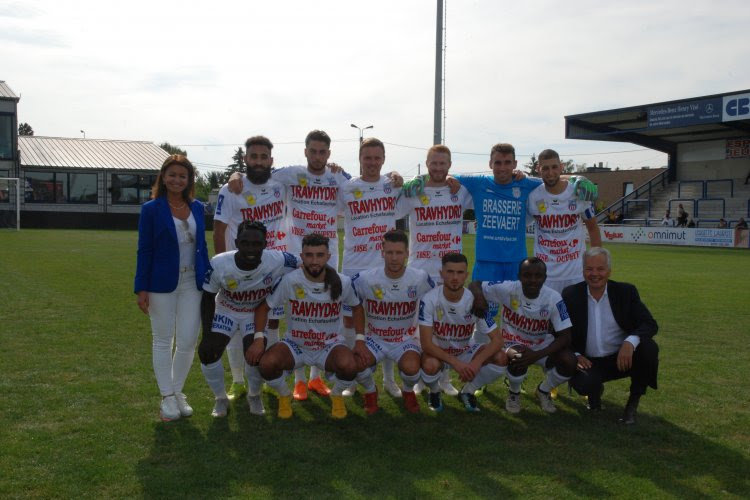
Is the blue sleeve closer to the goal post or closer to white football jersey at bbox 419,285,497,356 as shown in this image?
white football jersey at bbox 419,285,497,356

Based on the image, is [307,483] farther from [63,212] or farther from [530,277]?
[63,212]

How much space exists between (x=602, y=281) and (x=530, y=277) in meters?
0.54

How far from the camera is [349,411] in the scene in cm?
510

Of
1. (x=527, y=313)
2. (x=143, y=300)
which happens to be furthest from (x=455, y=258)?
(x=143, y=300)

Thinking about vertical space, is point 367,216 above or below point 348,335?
above

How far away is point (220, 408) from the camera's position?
493 cm

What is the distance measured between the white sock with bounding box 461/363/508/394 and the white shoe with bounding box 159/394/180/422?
2120 mm

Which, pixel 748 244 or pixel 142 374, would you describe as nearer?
pixel 142 374

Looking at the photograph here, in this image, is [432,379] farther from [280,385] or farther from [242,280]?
[242,280]

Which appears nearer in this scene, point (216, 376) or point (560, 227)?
point (216, 376)

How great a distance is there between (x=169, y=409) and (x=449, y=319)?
6.95ft

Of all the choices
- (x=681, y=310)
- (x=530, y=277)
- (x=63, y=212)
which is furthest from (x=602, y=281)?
(x=63, y=212)

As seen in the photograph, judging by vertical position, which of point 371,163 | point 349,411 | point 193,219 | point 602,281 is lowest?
point 349,411

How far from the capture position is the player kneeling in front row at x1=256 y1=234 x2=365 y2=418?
4875 millimetres
